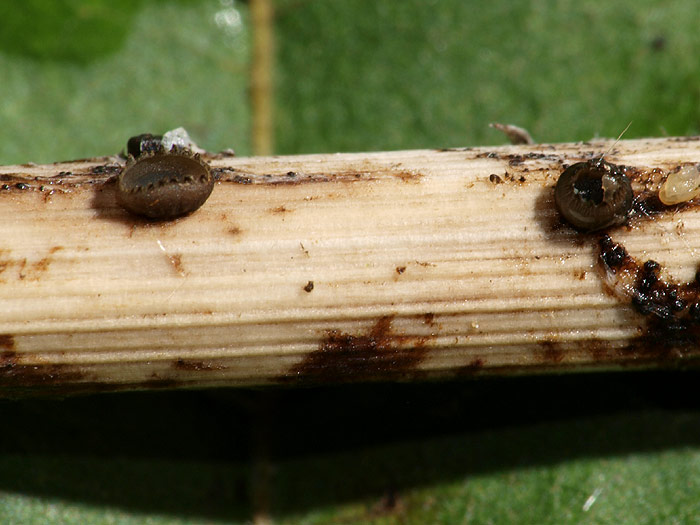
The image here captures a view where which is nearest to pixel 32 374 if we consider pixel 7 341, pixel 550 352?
pixel 7 341

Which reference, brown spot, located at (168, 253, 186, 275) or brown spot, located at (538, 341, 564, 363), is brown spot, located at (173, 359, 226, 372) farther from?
brown spot, located at (538, 341, 564, 363)

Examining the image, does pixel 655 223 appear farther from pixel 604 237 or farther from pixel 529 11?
pixel 529 11

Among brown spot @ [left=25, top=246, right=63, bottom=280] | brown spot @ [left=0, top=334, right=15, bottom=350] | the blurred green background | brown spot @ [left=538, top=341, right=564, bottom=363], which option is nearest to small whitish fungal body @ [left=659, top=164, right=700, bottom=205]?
brown spot @ [left=538, top=341, right=564, bottom=363]

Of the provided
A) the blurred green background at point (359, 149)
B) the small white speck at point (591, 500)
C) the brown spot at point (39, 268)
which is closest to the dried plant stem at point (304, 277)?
the brown spot at point (39, 268)

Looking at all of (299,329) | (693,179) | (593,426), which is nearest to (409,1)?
(693,179)

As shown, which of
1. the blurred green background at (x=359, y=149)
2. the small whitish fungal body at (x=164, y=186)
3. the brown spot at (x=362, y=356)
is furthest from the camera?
the blurred green background at (x=359, y=149)

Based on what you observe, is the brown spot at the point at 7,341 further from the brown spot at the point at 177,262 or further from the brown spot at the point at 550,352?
the brown spot at the point at 550,352

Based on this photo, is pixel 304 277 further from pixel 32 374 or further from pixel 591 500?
pixel 591 500
